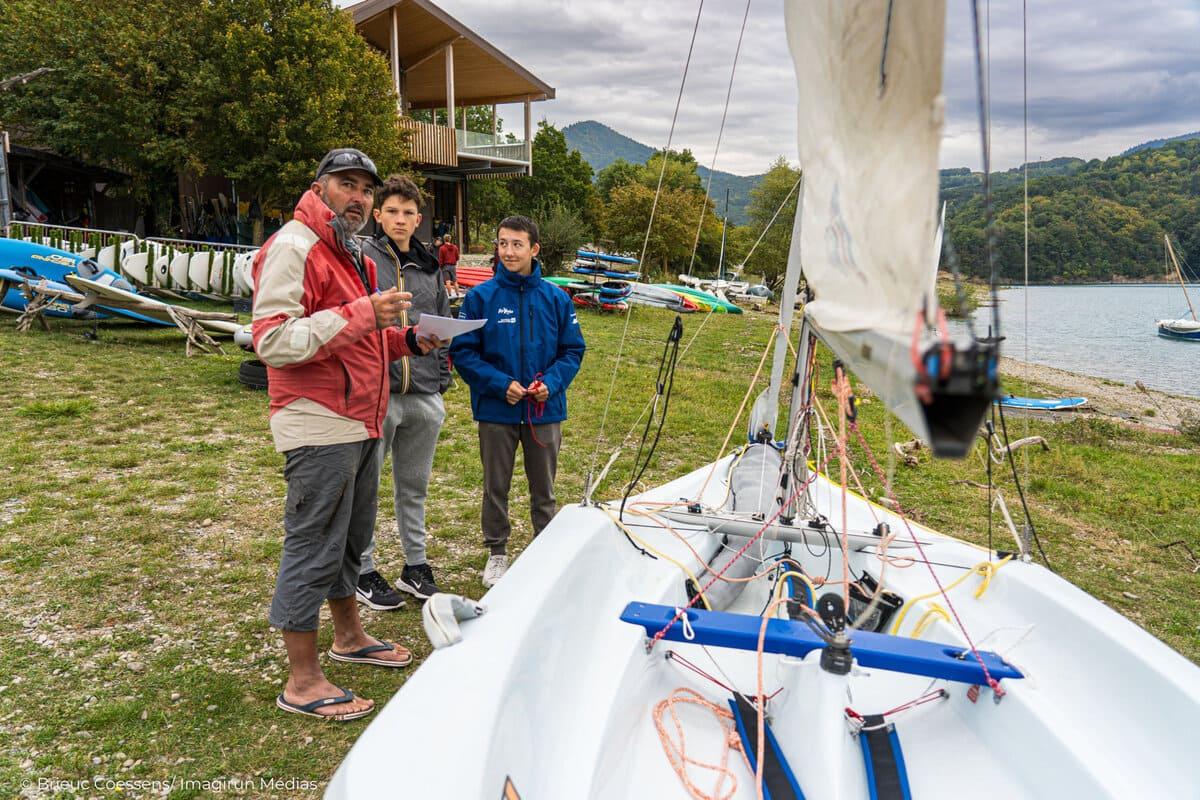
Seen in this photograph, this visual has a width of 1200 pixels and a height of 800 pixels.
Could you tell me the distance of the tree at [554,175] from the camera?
39125mm

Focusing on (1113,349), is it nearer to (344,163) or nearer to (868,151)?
(868,151)

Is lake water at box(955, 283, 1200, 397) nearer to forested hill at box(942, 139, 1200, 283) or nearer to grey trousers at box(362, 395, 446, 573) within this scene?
forested hill at box(942, 139, 1200, 283)

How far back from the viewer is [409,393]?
312cm

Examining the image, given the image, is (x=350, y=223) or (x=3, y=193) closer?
(x=350, y=223)

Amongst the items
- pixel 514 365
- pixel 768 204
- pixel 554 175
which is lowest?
pixel 514 365

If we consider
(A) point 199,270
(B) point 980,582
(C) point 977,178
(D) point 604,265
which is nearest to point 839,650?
(B) point 980,582

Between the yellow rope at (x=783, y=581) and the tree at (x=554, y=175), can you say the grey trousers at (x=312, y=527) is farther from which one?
the tree at (x=554, y=175)

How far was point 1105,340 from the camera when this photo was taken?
29281 millimetres

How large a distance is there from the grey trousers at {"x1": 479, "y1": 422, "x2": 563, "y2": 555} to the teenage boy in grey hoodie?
28 centimetres

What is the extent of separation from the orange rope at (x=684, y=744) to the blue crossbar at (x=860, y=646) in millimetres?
226

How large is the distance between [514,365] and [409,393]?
52 centimetres

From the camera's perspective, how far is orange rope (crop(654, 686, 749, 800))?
5.83 feet

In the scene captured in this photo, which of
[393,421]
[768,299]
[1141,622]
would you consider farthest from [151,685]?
[768,299]

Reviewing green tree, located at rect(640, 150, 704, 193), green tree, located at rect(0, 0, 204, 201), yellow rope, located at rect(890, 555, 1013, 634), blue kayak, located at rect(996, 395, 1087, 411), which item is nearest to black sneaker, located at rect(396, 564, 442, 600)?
yellow rope, located at rect(890, 555, 1013, 634)
